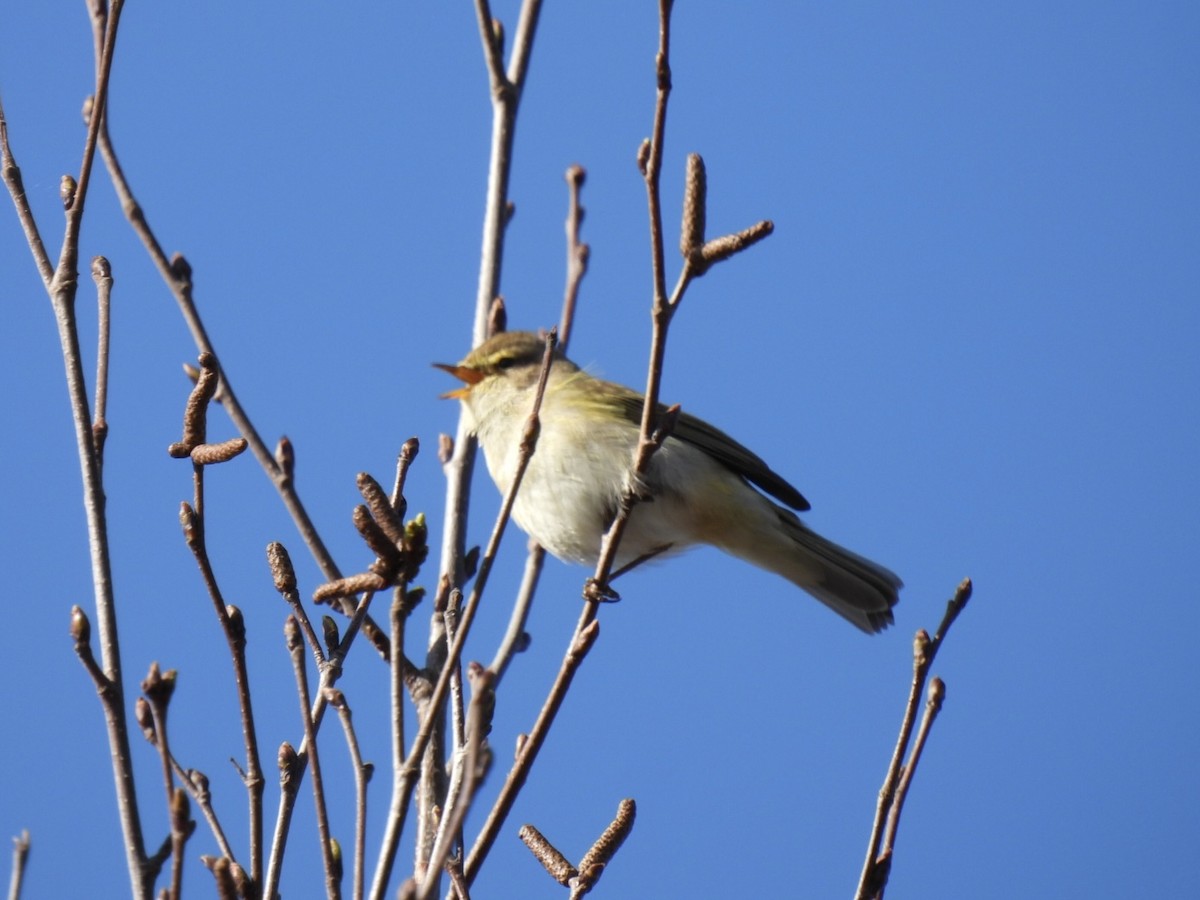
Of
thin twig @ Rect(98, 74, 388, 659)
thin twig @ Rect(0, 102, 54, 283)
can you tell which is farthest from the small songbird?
thin twig @ Rect(0, 102, 54, 283)

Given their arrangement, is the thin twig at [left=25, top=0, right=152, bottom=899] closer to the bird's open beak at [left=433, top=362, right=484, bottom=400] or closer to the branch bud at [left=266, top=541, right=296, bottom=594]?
the branch bud at [left=266, top=541, right=296, bottom=594]

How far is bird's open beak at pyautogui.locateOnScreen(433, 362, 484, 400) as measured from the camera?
5.45 m

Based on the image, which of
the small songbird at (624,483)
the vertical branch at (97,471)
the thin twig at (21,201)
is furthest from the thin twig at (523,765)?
the small songbird at (624,483)

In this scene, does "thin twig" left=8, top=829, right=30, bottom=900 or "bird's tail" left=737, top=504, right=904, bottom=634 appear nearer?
"thin twig" left=8, top=829, right=30, bottom=900

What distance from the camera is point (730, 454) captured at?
519 centimetres

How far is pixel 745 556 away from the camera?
5191mm

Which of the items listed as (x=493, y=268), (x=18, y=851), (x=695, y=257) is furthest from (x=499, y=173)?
(x=18, y=851)

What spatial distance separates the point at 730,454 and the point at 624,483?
27.7 inches

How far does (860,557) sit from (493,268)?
2082 millimetres

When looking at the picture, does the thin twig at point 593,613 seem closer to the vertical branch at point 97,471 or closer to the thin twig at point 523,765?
the thin twig at point 523,765

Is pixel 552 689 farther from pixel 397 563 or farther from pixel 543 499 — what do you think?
pixel 543 499

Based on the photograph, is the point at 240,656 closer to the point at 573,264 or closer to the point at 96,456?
the point at 96,456

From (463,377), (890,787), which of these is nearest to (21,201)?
Result: (890,787)

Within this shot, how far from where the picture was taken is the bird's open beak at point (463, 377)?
545 cm
